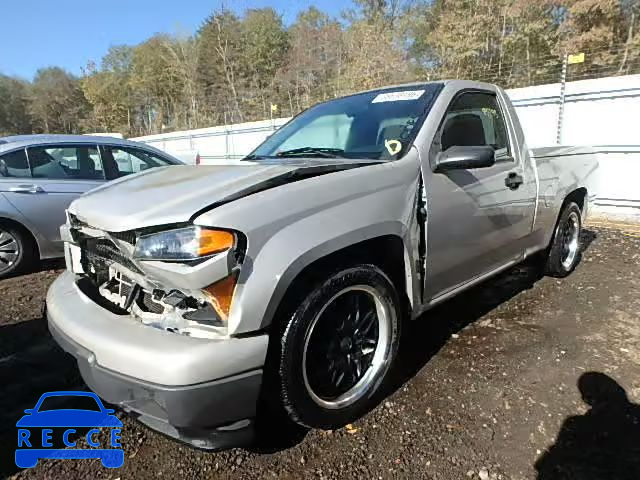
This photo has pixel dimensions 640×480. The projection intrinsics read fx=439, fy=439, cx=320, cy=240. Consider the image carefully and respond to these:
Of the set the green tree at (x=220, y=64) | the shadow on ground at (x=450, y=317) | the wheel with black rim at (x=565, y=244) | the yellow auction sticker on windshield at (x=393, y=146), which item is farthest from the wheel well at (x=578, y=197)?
the green tree at (x=220, y=64)

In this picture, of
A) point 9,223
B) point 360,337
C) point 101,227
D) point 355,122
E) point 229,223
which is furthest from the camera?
point 9,223

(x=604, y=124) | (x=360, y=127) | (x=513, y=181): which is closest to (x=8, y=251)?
(x=360, y=127)

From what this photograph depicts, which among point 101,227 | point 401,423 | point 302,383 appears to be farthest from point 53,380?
point 401,423

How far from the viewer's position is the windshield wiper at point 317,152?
9.16ft

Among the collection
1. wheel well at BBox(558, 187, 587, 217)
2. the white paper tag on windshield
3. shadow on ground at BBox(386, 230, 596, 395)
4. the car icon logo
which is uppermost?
the white paper tag on windshield

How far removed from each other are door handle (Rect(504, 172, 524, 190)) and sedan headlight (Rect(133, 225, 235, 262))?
227cm

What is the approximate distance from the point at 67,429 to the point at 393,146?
7.71ft

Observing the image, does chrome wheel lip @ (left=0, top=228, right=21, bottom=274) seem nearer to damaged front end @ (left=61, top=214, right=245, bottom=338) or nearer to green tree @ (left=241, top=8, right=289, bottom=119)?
damaged front end @ (left=61, top=214, right=245, bottom=338)

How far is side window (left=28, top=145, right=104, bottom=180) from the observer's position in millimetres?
4934

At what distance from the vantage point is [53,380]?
2750mm

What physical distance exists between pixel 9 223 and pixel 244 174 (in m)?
3.87

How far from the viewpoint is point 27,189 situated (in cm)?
474

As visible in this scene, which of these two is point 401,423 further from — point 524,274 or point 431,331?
point 524,274

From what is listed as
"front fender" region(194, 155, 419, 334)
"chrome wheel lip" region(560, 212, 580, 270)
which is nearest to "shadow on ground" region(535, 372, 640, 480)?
"front fender" region(194, 155, 419, 334)
